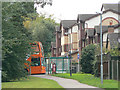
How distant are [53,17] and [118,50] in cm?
6496

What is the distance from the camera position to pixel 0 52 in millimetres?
29219

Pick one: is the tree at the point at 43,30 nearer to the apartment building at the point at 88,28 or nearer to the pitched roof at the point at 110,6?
the apartment building at the point at 88,28

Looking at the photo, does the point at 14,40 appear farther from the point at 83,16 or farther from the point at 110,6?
the point at 110,6

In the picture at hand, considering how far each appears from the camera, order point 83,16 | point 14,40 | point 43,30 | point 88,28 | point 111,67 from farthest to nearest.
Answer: point 43,30 → point 83,16 → point 88,28 → point 111,67 → point 14,40

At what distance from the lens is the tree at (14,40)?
33219 millimetres

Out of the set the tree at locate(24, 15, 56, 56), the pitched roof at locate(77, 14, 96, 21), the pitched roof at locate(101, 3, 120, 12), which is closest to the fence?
the pitched roof at locate(101, 3, 120, 12)

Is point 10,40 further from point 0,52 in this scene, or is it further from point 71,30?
point 71,30

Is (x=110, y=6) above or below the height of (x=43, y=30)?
above

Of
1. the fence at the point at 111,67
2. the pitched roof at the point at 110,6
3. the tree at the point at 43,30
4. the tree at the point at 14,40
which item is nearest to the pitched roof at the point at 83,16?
the pitched roof at the point at 110,6

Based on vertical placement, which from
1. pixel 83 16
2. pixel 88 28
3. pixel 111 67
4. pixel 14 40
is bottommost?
pixel 111 67

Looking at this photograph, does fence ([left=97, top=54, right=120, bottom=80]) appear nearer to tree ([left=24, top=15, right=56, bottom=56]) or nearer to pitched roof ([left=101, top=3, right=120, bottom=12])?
pitched roof ([left=101, top=3, right=120, bottom=12])

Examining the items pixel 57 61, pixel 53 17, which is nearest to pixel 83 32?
pixel 57 61

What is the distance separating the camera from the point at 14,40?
32.4 m

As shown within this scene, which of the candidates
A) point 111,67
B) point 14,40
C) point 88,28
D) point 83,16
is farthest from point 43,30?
point 14,40
